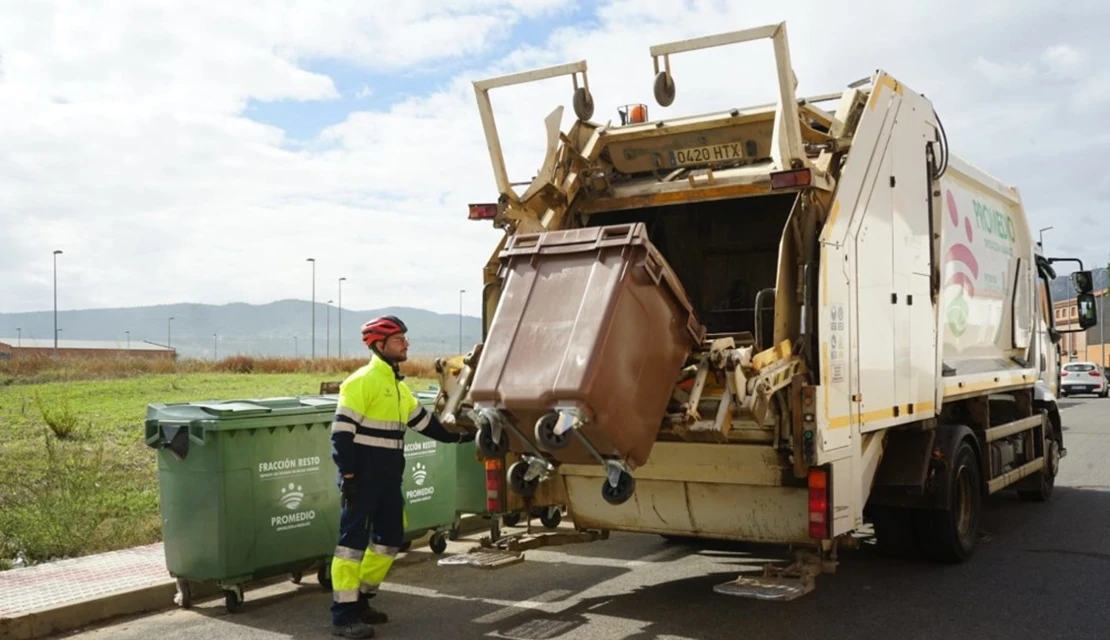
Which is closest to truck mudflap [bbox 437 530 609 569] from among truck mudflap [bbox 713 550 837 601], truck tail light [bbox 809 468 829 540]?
truck mudflap [bbox 713 550 837 601]

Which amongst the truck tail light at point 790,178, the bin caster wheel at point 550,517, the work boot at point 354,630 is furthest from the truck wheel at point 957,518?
the work boot at point 354,630

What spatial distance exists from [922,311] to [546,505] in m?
2.63

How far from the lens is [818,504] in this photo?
16.7ft

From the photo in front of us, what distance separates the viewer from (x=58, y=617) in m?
5.41

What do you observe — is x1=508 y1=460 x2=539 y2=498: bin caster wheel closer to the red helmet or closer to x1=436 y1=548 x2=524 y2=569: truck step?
x1=436 y1=548 x2=524 y2=569: truck step

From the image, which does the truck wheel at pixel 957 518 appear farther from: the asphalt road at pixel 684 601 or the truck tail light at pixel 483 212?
the truck tail light at pixel 483 212

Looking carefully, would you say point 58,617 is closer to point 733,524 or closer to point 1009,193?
point 733,524

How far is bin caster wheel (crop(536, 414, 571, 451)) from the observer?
4305 mm

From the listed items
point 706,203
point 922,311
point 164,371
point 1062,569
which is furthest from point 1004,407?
point 164,371

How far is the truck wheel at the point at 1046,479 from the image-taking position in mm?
9617

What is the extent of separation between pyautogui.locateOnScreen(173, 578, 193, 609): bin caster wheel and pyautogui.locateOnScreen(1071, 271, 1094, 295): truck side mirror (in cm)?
902

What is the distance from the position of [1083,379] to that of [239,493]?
31.6m

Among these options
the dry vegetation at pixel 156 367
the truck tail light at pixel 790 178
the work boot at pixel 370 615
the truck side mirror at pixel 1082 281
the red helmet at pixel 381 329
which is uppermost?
the truck tail light at pixel 790 178

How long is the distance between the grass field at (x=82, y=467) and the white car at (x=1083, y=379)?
20.3m
